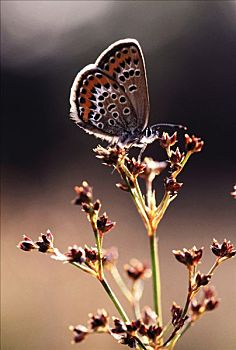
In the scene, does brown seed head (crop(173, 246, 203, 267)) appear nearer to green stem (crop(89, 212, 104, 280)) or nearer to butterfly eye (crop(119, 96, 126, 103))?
green stem (crop(89, 212, 104, 280))

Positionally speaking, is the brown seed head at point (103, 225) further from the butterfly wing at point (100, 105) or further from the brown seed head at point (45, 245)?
the butterfly wing at point (100, 105)

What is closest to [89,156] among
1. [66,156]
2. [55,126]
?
[66,156]

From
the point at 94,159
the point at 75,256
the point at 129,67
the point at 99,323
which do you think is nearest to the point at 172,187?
the point at 75,256

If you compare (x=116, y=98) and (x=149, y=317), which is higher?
(x=116, y=98)

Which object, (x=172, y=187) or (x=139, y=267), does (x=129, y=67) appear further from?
(x=139, y=267)

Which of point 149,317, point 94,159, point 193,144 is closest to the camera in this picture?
point 149,317

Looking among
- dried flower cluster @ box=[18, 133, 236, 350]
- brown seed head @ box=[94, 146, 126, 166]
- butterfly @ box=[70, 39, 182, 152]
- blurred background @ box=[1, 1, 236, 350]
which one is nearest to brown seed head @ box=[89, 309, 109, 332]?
dried flower cluster @ box=[18, 133, 236, 350]

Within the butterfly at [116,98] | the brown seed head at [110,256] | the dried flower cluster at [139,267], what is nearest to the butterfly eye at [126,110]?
the butterfly at [116,98]
